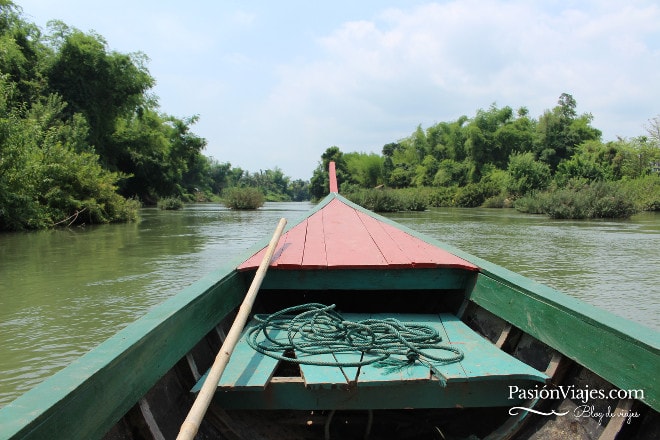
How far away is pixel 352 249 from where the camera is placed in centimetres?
241

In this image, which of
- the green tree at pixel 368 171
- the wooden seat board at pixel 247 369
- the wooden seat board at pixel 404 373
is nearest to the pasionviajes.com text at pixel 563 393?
the wooden seat board at pixel 404 373

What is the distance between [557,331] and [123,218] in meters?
13.6

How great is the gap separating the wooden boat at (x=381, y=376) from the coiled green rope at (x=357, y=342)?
21mm

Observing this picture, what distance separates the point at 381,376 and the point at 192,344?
60 centimetres

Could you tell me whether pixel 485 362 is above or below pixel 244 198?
below

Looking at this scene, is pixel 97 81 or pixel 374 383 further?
pixel 97 81

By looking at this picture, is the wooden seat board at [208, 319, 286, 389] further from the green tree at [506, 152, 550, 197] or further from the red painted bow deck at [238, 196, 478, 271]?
the green tree at [506, 152, 550, 197]

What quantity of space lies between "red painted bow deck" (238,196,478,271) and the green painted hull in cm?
21

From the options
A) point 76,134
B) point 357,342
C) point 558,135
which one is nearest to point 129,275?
point 357,342

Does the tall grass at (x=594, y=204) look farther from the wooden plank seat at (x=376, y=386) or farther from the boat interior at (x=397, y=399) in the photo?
the wooden plank seat at (x=376, y=386)

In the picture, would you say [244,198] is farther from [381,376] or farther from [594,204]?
[381,376]

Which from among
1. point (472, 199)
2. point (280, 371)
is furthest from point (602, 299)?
point (472, 199)

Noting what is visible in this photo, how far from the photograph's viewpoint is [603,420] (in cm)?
127

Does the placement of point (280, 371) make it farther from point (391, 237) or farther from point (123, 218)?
point (123, 218)
